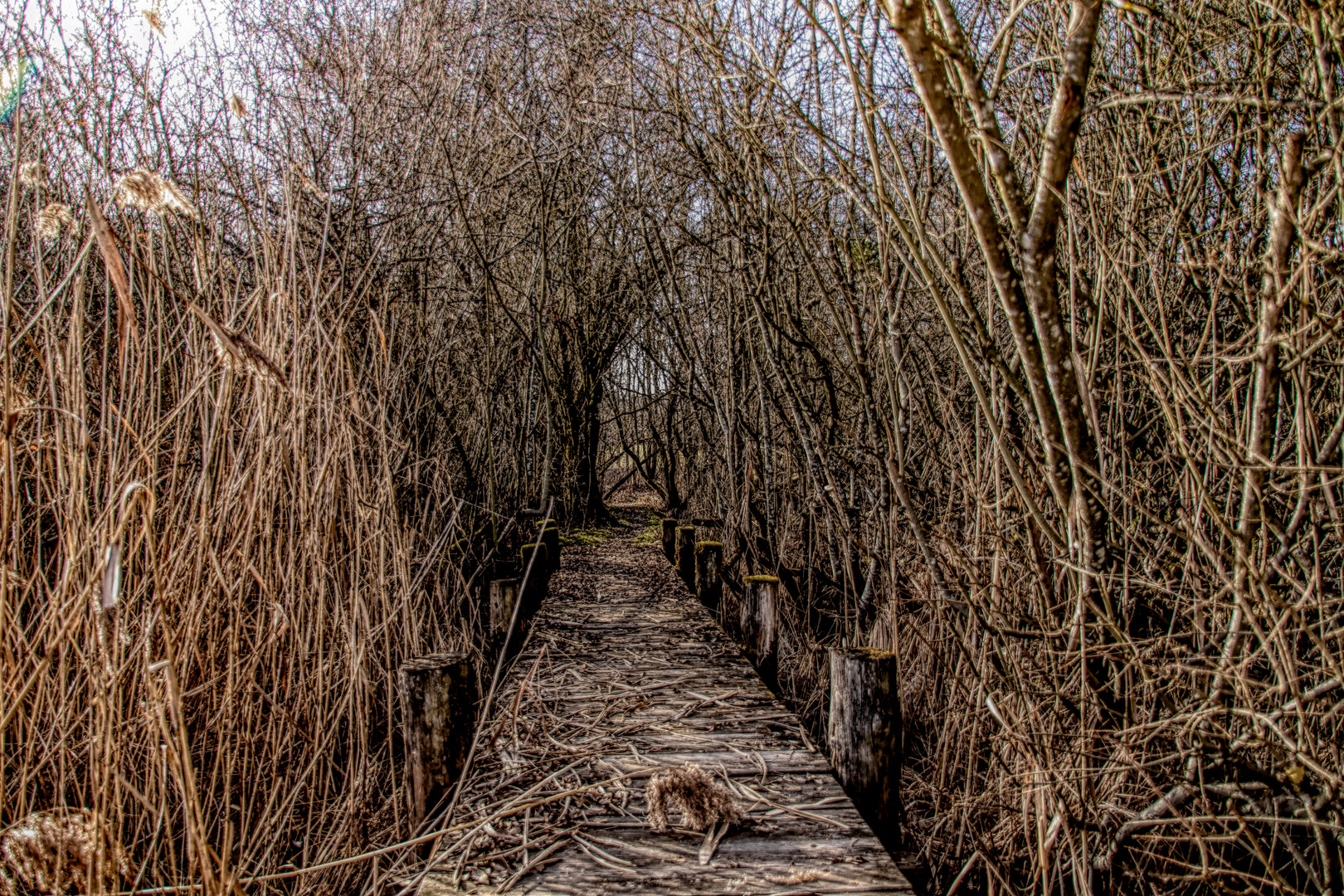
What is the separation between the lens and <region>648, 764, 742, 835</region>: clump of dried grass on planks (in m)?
2.15

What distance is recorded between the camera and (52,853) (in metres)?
1.74

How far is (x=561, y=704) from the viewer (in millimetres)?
3084

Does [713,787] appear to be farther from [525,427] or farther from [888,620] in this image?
[525,427]

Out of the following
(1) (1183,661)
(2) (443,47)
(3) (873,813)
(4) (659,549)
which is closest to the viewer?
(1) (1183,661)

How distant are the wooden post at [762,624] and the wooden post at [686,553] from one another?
1327mm

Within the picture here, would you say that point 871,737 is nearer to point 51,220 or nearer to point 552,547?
point 51,220

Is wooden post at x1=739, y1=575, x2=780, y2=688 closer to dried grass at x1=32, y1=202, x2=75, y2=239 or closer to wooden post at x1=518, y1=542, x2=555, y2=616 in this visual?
wooden post at x1=518, y1=542, x2=555, y2=616

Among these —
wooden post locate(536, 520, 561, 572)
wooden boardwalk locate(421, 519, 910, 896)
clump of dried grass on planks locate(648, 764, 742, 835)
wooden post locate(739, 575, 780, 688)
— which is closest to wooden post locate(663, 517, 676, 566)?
wooden post locate(536, 520, 561, 572)

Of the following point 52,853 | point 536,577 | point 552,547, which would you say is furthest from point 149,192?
point 552,547

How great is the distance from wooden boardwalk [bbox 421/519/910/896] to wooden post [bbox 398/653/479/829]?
143mm

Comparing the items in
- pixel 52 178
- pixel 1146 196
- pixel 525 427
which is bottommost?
pixel 525 427

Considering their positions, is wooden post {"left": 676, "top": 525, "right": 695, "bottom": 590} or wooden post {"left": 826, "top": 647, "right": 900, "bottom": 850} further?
wooden post {"left": 676, "top": 525, "right": 695, "bottom": 590}

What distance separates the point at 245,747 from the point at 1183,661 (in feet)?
8.46

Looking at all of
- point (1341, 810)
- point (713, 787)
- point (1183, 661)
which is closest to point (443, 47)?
point (713, 787)
